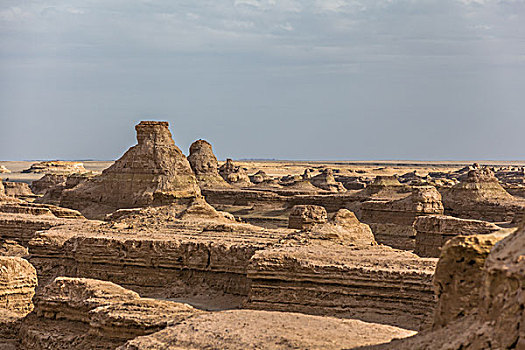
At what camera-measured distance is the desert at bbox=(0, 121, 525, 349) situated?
261 inches

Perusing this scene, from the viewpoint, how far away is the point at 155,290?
1405cm

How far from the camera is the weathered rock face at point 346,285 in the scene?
10703 mm

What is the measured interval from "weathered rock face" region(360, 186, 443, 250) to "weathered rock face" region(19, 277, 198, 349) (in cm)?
1326

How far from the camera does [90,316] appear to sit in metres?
10.3

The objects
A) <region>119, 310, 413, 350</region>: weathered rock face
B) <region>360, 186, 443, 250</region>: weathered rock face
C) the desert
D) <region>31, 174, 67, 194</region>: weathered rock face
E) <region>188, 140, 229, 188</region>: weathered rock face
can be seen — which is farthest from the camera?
<region>31, 174, 67, 194</region>: weathered rock face

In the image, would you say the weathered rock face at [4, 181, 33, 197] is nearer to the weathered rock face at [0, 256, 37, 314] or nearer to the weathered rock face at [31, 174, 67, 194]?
the weathered rock face at [31, 174, 67, 194]

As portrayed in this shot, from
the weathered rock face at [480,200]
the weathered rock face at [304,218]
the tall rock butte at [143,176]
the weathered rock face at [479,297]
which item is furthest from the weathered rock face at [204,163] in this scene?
the weathered rock face at [479,297]

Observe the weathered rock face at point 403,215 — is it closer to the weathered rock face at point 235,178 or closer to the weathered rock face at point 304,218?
the weathered rock face at point 304,218

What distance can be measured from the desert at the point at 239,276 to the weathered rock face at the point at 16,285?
20mm

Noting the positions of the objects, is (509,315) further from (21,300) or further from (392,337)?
(21,300)

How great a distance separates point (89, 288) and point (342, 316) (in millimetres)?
3616

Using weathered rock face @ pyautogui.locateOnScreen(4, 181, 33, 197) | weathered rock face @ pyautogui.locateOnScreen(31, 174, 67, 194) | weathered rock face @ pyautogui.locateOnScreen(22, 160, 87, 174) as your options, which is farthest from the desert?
weathered rock face @ pyautogui.locateOnScreen(22, 160, 87, 174)

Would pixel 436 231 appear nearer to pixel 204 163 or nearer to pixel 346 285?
pixel 346 285

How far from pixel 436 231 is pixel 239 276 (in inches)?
235
